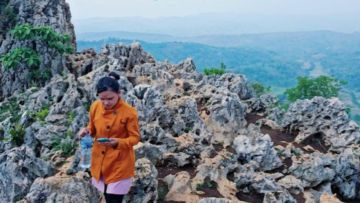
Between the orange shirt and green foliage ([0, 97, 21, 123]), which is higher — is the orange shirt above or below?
above

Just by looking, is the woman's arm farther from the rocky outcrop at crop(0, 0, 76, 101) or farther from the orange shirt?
the rocky outcrop at crop(0, 0, 76, 101)

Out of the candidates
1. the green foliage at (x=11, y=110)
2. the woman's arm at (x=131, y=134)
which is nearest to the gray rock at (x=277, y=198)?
the woman's arm at (x=131, y=134)

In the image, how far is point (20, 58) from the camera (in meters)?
19.0

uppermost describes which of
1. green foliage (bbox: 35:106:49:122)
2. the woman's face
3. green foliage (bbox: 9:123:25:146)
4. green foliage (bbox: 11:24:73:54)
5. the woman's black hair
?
the woman's black hair

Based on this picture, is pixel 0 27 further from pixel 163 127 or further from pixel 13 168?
pixel 13 168

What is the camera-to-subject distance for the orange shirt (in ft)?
22.9

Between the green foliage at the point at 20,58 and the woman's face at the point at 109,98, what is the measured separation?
41.6ft

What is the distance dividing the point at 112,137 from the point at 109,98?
592mm

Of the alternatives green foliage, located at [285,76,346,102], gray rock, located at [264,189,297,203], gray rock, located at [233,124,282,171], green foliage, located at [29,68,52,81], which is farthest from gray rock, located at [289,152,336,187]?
green foliage, located at [285,76,346,102]

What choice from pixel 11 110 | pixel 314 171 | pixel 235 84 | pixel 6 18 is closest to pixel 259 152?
pixel 314 171

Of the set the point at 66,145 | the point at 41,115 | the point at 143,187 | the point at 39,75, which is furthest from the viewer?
the point at 39,75

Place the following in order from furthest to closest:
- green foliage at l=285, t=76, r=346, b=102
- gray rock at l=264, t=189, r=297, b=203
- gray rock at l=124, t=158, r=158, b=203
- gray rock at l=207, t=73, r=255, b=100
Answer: green foliage at l=285, t=76, r=346, b=102 < gray rock at l=207, t=73, r=255, b=100 < gray rock at l=264, t=189, r=297, b=203 < gray rock at l=124, t=158, r=158, b=203

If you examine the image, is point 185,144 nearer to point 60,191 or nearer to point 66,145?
point 66,145

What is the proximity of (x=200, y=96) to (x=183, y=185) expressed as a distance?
6.46m
